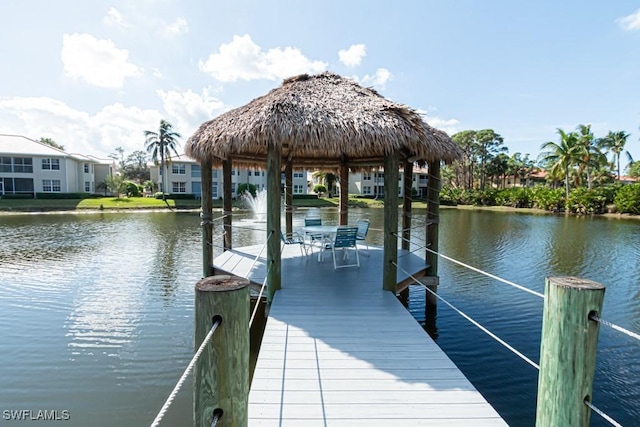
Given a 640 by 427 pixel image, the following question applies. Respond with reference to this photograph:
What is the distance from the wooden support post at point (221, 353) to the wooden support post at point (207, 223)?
19.6 feet

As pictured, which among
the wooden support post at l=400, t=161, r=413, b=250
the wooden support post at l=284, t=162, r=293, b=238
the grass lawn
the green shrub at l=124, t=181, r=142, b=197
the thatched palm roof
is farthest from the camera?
the green shrub at l=124, t=181, r=142, b=197

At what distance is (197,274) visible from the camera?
36.2 feet

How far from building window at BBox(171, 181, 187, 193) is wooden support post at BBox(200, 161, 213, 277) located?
40.9 meters

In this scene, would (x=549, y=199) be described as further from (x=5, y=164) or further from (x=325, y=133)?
(x=5, y=164)

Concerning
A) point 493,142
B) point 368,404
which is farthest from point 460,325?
point 493,142

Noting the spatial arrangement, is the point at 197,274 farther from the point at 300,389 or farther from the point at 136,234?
the point at 136,234

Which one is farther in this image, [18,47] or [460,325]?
[18,47]

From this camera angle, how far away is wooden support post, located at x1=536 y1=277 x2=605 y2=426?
176 cm

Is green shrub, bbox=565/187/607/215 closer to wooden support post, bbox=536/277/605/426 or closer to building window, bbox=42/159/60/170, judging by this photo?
wooden support post, bbox=536/277/605/426

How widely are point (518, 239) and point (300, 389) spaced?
59.6 ft

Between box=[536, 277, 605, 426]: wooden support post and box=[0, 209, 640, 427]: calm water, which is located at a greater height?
box=[536, 277, 605, 426]: wooden support post

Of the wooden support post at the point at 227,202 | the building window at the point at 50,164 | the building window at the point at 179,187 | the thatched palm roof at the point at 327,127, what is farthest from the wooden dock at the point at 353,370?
the building window at the point at 179,187

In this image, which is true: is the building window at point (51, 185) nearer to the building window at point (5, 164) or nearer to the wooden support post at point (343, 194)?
the building window at point (5, 164)

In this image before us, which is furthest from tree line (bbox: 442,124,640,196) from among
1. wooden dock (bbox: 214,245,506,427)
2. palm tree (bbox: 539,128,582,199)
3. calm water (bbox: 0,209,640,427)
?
wooden dock (bbox: 214,245,506,427)
